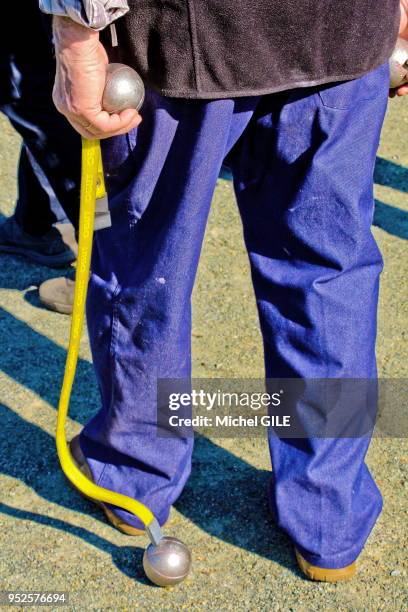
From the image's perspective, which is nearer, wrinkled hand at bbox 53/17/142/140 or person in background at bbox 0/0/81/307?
wrinkled hand at bbox 53/17/142/140

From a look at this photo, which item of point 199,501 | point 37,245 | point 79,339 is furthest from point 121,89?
point 37,245

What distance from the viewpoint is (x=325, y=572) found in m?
2.16

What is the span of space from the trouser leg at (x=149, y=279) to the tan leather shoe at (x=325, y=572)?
0.36 metres

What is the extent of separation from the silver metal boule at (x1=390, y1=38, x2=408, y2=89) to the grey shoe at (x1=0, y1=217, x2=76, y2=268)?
5.23ft

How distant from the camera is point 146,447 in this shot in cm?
219

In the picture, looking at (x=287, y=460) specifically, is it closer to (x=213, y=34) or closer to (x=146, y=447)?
(x=146, y=447)

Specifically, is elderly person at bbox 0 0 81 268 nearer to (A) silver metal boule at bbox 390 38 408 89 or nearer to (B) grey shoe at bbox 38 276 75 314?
(B) grey shoe at bbox 38 276 75 314

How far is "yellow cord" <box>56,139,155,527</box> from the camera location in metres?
1.85

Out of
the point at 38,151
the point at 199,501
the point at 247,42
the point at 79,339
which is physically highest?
the point at 247,42

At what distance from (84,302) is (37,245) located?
4.34ft

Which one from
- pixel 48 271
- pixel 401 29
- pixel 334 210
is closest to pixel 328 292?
pixel 334 210

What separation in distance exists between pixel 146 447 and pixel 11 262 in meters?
1.38

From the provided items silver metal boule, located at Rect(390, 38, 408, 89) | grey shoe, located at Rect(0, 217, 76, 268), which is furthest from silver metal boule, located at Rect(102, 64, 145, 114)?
grey shoe, located at Rect(0, 217, 76, 268)

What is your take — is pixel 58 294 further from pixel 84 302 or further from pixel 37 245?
pixel 84 302
